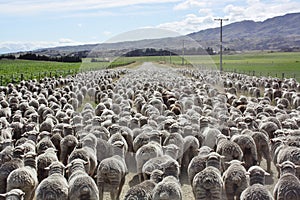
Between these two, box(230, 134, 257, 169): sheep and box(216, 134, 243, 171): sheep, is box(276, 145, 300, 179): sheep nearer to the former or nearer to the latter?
box(230, 134, 257, 169): sheep

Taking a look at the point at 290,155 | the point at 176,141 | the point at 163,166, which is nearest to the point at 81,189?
the point at 163,166

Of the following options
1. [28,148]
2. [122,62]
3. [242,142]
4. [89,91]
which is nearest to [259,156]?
[242,142]

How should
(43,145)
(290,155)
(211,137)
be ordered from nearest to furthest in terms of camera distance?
(290,155), (43,145), (211,137)

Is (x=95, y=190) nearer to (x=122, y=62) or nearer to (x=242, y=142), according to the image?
(x=242, y=142)

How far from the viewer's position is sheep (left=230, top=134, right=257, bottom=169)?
38.1 feet

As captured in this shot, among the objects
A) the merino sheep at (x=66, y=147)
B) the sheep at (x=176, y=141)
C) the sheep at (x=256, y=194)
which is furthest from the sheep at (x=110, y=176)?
the sheep at (x=256, y=194)

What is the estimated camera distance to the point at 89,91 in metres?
30.6

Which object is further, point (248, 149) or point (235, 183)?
point (248, 149)

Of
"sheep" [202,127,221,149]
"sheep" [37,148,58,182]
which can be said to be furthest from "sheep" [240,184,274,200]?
"sheep" [202,127,221,149]

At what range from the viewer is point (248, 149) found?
11.8m

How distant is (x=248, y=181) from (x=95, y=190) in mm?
3415

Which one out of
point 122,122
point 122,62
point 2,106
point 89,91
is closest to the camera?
point 122,122

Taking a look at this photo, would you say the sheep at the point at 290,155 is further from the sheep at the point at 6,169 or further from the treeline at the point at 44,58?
the treeline at the point at 44,58

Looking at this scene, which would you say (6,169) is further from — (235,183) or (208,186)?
(235,183)
